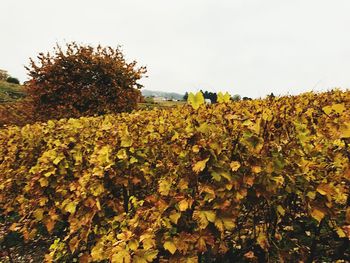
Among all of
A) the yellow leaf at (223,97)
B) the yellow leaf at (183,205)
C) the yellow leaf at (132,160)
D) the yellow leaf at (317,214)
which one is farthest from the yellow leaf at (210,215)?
the yellow leaf at (132,160)

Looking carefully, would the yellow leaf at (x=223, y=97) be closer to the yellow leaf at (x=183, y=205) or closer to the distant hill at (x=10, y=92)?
the yellow leaf at (x=183, y=205)

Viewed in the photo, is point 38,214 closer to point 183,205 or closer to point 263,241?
point 183,205

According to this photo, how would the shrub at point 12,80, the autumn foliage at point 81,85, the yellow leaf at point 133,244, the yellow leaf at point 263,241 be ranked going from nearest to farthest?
the yellow leaf at point 133,244, the yellow leaf at point 263,241, the autumn foliage at point 81,85, the shrub at point 12,80

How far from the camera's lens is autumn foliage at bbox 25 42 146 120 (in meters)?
14.2

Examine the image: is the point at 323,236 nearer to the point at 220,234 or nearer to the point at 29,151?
the point at 220,234

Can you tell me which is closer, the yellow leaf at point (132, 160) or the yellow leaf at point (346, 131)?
the yellow leaf at point (346, 131)

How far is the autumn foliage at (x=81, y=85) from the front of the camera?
14234mm

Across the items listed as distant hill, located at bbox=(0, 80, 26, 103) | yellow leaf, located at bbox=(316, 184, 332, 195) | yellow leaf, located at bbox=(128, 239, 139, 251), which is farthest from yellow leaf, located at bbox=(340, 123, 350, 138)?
distant hill, located at bbox=(0, 80, 26, 103)

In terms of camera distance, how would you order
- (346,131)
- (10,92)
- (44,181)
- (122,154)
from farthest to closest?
1. (10,92)
2. (44,181)
3. (122,154)
4. (346,131)

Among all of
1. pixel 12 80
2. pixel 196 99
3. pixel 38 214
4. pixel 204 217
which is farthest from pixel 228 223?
pixel 12 80

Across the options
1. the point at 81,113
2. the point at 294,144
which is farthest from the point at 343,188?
the point at 81,113

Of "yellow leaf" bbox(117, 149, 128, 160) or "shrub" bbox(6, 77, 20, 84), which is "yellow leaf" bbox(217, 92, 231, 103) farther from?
"shrub" bbox(6, 77, 20, 84)

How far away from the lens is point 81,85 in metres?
14.8

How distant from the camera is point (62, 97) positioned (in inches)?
560
